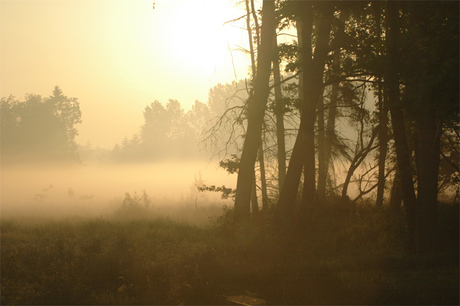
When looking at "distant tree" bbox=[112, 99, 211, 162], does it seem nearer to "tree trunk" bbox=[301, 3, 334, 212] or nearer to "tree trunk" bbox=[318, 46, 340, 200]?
"tree trunk" bbox=[318, 46, 340, 200]

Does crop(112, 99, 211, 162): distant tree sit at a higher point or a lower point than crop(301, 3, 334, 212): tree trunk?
higher

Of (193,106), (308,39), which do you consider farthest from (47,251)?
(193,106)

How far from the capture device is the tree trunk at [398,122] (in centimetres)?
1054

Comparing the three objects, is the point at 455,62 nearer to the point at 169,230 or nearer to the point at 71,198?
the point at 169,230

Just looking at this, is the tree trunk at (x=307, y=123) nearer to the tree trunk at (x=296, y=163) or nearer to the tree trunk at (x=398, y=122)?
the tree trunk at (x=296, y=163)

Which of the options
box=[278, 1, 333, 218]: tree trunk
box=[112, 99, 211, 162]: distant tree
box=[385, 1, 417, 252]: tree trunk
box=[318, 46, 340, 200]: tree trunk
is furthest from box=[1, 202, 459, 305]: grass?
box=[112, 99, 211, 162]: distant tree

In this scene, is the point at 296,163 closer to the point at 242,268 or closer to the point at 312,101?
the point at 312,101

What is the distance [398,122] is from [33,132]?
186ft

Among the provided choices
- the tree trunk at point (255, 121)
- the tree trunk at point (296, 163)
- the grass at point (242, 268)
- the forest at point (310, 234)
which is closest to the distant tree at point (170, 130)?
the forest at point (310, 234)

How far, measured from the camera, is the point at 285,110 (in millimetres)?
14578

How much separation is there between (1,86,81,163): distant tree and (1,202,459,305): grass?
49374 millimetres

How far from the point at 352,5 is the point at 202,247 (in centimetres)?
865

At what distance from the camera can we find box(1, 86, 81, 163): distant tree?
187 feet

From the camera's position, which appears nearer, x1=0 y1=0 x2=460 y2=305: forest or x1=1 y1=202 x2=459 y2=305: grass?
x1=1 y1=202 x2=459 y2=305: grass
